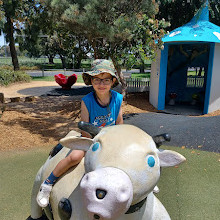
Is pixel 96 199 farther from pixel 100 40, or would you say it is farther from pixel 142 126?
pixel 100 40

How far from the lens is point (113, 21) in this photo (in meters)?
7.71

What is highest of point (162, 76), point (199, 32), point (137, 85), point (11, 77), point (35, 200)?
point (199, 32)

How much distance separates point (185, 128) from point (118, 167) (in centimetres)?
575

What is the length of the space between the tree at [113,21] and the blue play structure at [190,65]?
1.37 m

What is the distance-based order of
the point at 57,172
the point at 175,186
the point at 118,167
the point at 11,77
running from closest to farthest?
the point at 118,167 < the point at 57,172 < the point at 175,186 < the point at 11,77

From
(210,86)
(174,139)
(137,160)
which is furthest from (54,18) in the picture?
(137,160)

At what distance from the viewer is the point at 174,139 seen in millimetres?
6066

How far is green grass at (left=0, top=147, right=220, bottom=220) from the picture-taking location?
323 centimetres

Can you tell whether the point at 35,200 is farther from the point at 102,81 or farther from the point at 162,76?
the point at 162,76

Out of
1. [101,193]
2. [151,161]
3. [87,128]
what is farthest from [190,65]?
[101,193]

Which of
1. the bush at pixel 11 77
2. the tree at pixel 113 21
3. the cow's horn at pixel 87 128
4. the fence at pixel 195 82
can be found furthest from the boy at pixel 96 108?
the bush at pixel 11 77

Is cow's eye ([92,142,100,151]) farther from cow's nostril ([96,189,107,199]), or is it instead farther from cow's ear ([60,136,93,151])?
cow's nostril ([96,189,107,199])

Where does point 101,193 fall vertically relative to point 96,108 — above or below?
below

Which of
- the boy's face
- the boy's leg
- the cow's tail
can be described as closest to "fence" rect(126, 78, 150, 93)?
the cow's tail
